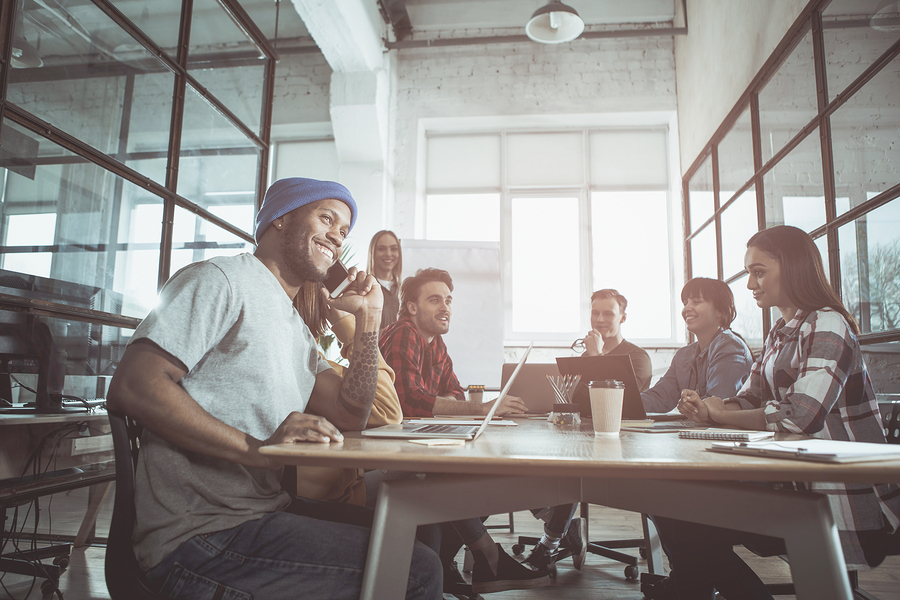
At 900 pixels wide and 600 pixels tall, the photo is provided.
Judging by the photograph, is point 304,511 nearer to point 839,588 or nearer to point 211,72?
point 839,588

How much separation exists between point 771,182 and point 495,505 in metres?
3.03

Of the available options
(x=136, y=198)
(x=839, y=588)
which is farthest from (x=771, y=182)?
(x=136, y=198)

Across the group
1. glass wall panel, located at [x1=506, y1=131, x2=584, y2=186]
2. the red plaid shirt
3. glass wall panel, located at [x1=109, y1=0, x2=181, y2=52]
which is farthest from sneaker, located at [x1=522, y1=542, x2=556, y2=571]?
glass wall panel, located at [x1=506, y1=131, x2=584, y2=186]

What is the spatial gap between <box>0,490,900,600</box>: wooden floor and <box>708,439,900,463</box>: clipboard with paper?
1364 mm

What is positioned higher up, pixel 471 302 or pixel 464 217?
pixel 464 217

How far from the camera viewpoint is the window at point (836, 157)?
84.0 inches

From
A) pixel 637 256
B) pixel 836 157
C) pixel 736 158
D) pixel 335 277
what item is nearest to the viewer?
pixel 335 277

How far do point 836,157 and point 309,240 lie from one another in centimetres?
242

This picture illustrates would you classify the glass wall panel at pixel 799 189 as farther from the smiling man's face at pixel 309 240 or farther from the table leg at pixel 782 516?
the smiling man's face at pixel 309 240

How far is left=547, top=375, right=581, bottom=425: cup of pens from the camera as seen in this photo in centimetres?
159

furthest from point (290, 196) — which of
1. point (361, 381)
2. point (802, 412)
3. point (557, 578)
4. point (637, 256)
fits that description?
point (637, 256)

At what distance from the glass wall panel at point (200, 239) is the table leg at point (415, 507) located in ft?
5.98

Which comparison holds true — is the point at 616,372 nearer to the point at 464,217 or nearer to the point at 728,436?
the point at 728,436

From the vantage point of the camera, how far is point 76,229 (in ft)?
6.41
